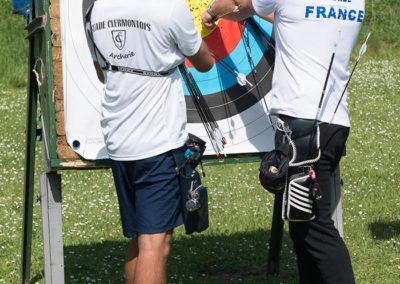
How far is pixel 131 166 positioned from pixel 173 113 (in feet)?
0.91

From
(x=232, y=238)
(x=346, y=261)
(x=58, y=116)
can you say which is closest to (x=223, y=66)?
(x=58, y=116)

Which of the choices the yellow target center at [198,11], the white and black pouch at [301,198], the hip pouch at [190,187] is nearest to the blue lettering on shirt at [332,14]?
the white and black pouch at [301,198]

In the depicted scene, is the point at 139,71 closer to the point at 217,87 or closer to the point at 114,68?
the point at 114,68

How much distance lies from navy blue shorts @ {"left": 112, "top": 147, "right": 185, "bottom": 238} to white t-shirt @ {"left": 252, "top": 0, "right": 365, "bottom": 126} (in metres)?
0.53

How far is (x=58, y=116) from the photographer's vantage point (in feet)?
14.7

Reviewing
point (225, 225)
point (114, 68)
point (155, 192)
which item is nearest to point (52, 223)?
point (155, 192)

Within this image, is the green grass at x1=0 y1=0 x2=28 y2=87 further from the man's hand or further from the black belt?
the black belt

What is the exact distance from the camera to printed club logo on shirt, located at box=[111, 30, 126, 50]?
3.89m

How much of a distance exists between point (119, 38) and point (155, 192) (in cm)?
64

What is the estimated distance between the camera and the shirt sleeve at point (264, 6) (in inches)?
163

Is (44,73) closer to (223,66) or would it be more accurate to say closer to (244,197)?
(223,66)

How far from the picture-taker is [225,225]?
6707 millimetres

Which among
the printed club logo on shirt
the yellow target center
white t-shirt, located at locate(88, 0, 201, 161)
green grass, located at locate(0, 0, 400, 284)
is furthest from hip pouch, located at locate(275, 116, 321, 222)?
green grass, located at locate(0, 0, 400, 284)

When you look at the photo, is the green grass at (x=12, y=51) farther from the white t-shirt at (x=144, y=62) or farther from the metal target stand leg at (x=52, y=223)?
the white t-shirt at (x=144, y=62)
